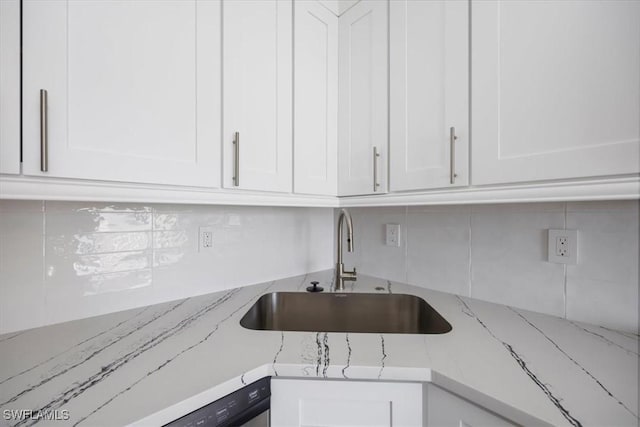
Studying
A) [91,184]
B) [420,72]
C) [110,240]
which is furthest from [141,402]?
[420,72]

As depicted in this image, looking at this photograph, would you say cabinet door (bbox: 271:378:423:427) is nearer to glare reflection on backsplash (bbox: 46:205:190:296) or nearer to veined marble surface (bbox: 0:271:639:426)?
veined marble surface (bbox: 0:271:639:426)

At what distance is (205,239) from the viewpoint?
125cm

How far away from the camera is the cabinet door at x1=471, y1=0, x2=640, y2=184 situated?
0.64 m

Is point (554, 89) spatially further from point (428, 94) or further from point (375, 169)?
point (375, 169)

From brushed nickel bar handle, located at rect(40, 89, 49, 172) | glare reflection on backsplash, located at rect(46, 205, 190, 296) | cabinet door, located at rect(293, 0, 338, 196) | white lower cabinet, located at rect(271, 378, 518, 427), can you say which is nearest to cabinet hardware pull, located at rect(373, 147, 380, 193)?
cabinet door, located at rect(293, 0, 338, 196)

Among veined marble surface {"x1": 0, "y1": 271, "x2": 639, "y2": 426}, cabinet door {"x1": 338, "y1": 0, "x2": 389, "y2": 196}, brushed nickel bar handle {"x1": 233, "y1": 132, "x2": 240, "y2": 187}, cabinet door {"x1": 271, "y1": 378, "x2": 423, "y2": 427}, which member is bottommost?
cabinet door {"x1": 271, "y1": 378, "x2": 423, "y2": 427}

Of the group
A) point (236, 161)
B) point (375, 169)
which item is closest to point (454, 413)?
point (375, 169)

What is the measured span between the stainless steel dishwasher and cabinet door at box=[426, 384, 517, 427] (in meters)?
0.39

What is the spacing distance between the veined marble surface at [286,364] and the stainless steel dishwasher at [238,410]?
2 centimetres

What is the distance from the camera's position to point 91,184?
74 centimetres

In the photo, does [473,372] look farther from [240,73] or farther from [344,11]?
[344,11]

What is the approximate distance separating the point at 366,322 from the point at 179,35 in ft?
4.17

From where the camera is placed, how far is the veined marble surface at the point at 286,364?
0.54 metres

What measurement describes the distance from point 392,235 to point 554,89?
2.90 ft
